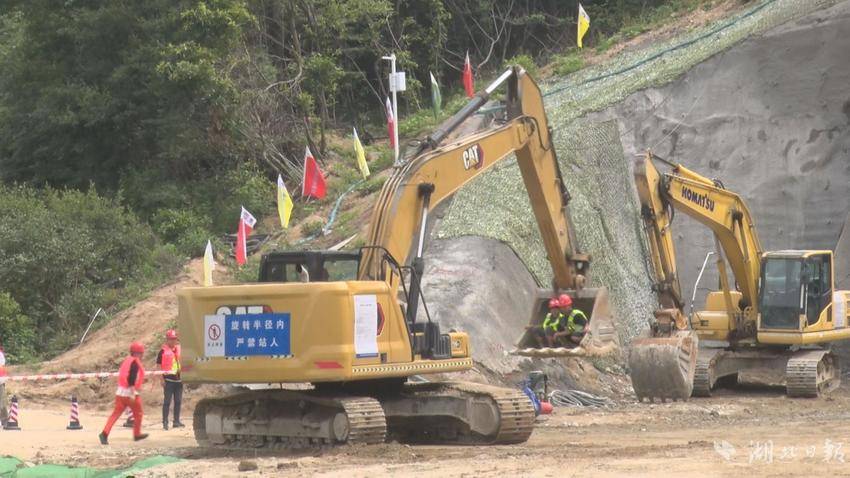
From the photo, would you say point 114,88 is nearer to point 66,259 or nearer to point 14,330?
point 66,259

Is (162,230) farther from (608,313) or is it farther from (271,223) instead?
(608,313)

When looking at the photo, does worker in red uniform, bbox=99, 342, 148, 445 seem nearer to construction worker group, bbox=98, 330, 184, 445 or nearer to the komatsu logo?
construction worker group, bbox=98, 330, 184, 445

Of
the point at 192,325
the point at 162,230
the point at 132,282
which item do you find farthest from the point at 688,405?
the point at 162,230

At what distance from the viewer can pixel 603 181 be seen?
Answer: 29.9 metres

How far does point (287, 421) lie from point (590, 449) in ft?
11.5

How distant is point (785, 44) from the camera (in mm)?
32531

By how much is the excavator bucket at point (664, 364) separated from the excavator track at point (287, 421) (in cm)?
704

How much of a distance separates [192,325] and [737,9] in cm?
2609

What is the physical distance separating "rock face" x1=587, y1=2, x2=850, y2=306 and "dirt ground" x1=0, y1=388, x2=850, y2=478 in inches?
412

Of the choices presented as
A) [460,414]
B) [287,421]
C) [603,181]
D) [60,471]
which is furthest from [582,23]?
[60,471]

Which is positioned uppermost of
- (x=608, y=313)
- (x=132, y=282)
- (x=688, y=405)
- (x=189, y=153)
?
(x=189, y=153)

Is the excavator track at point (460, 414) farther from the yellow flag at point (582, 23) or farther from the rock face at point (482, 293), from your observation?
the yellow flag at point (582, 23)

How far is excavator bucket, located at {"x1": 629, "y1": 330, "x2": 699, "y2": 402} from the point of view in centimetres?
2011

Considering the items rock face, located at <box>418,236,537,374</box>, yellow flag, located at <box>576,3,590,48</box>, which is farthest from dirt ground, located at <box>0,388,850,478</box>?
yellow flag, located at <box>576,3,590,48</box>
